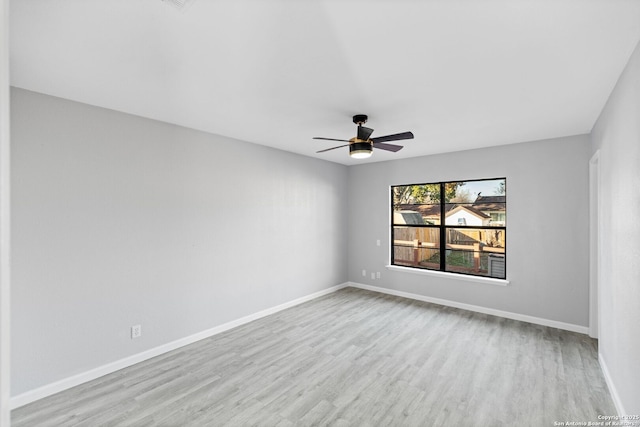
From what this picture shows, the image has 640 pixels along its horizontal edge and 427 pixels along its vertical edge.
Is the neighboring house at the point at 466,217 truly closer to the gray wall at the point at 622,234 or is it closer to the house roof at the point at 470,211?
the house roof at the point at 470,211

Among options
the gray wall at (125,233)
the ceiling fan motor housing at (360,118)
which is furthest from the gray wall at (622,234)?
the gray wall at (125,233)

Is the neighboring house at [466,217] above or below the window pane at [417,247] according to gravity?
above

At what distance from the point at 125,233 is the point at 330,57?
267 cm

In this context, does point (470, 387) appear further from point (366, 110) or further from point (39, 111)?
point (39, 111)

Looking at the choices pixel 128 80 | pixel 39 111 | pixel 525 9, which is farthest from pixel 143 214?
pixel 525 9

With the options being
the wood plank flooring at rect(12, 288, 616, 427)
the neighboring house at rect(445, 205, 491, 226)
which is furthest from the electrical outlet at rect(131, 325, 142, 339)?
the neighboring house at rect(445, 205, 491, 226)

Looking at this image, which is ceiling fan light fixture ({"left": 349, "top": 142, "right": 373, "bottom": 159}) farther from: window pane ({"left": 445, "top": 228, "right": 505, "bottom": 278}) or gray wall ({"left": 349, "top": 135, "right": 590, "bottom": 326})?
window pane ({"left": 445, "top": 228, "right": 505, "bottom": 278})

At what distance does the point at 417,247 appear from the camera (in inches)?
215

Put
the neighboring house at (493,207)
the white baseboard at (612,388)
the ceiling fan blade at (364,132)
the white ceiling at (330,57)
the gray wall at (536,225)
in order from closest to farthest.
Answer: the white ceiling at (330,57), the white baseboard at (612,388), the ceiling fan blade at (364,132), the gray wall at (536,225), the neighboring house at (493,207)

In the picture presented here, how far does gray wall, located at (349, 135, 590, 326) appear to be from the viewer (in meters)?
3.84

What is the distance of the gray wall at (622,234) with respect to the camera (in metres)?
1.85

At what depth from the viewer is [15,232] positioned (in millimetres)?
2389

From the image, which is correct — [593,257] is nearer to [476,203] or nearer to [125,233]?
[476,203]

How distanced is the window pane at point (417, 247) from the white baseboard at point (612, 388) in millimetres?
2438
